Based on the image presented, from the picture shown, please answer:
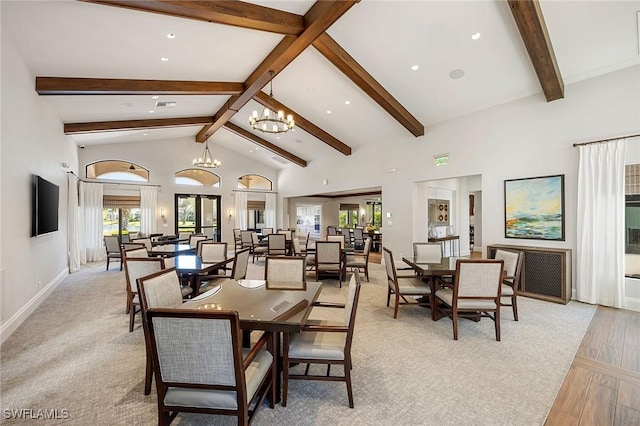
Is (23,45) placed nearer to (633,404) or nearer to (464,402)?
(464,402)

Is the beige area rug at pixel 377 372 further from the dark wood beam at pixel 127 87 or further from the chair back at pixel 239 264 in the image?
the dark wood beam at pixel 127 87

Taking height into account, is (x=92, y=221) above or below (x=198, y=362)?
above

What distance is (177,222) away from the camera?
36.6ft

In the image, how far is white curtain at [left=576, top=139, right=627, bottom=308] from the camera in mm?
4379

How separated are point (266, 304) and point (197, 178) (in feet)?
34.1

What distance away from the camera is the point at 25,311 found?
4.10m

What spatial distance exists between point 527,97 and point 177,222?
1110cm

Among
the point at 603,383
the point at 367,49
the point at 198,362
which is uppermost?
the point at 367,49

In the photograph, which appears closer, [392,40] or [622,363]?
[622,363]

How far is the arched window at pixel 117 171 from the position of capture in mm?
9515

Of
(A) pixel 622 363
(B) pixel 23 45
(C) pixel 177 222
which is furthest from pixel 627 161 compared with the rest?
(C) pixel 177 222

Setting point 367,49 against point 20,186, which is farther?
point 367,49

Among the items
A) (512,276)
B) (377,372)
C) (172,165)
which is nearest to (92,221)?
(172,165)

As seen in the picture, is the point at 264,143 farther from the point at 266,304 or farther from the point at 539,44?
the point at 266,304
